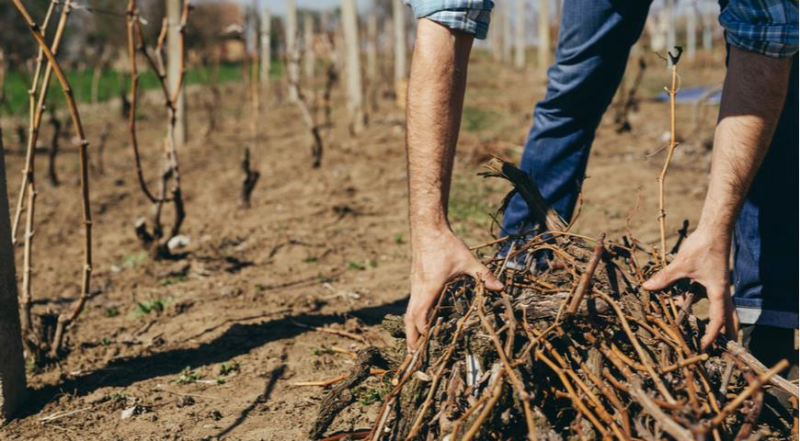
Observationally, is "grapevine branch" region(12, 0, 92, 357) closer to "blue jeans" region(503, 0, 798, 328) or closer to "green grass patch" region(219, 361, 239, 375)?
"green grass patch" region(219, 361, 239, 375)

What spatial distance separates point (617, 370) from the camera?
5.58 feet

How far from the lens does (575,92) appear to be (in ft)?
8.34

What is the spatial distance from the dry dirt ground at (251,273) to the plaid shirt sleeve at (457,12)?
59cm

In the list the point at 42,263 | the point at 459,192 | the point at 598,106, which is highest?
the point at 598,106

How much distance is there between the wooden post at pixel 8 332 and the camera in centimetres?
215

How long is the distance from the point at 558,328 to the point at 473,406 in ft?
0.92

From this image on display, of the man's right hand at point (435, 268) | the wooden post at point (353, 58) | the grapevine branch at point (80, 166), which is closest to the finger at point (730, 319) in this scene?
the man's right hand at point (435, 268)

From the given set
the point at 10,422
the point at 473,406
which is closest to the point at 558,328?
the point at 473,406

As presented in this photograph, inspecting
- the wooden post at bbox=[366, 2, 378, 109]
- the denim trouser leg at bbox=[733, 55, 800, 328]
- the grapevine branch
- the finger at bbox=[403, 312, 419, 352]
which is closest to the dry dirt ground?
the grapevine branch

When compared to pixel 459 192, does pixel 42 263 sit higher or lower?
lower

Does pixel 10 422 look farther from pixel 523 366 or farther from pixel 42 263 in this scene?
pixel 42 263

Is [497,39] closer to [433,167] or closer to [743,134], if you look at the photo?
[743,134]

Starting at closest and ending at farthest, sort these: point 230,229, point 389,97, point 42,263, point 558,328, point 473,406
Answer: point 473,406, point 558,328, point 42,263, point 230,229, point 389,97

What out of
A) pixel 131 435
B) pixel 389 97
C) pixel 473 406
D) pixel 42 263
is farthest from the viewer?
pixel 389 97
